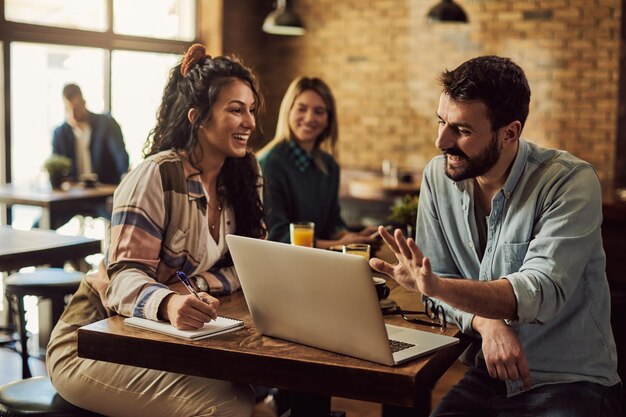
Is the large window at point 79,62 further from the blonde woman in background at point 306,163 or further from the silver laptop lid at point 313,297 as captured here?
the silver laptop lid at point 313,297

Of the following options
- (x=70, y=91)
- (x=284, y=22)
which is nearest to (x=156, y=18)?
(x=284, y=22)

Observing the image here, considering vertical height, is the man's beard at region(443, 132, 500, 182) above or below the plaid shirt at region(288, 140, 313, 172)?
above

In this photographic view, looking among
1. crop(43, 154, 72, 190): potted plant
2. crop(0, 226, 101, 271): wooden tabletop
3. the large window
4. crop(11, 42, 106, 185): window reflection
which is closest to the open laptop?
crop(0, 226, 101, 271): wooden tabletop

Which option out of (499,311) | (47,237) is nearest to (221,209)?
(499,311)

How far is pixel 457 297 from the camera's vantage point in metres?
1.69

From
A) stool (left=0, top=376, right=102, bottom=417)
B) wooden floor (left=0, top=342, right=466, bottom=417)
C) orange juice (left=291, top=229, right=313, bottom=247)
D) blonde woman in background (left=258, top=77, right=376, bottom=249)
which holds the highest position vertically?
blonde woman in background (left=258, top=77, right=376, bottom=249)

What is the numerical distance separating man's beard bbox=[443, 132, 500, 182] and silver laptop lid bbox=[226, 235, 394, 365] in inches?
21.8

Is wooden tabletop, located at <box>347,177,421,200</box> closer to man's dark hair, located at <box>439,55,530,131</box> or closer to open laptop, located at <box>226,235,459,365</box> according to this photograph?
man's dark hair, located at <box>439,55,530,131</box>

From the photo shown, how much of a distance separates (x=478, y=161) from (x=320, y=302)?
0.59 m

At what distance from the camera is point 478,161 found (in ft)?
6.49

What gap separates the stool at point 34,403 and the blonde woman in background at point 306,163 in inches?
65.5

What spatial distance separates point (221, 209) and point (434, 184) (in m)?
0.64

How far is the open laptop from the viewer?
1.56 meters

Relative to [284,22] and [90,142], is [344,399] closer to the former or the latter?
[90,142]
